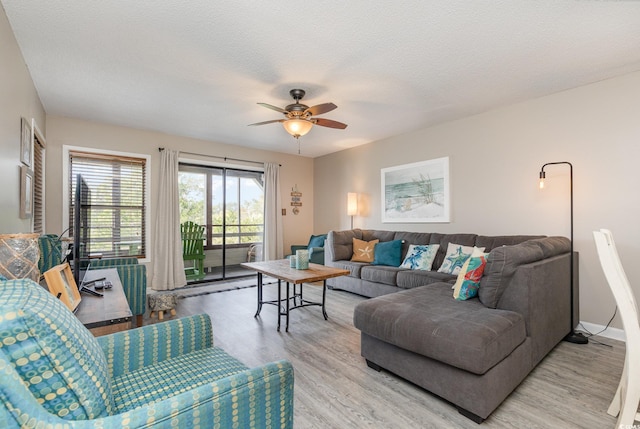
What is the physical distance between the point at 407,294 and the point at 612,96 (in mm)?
2832

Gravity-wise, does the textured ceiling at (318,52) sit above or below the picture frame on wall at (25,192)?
above

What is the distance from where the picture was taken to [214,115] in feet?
13.4

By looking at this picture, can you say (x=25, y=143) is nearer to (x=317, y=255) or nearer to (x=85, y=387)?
(x=85, y=387)

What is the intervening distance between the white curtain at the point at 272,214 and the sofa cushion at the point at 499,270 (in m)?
4.29

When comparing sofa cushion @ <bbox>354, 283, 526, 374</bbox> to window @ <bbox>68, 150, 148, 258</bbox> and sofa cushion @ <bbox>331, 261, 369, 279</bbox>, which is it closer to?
sofa cushion @ <bbox>331, 261, 369, 279</bbox>

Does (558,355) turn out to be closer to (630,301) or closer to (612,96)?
Result: (630,301)

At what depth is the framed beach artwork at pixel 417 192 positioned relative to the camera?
14.5 ft

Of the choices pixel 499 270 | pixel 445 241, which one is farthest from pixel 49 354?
pixel 445 241

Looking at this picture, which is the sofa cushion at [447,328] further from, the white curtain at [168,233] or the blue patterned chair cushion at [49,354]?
the white curtain at [168,233]

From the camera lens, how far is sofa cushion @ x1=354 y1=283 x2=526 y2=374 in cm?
174

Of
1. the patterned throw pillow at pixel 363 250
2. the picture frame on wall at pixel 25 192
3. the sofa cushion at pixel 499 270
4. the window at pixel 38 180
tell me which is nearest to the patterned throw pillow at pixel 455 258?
the patterned throw pillow at pixel 363 250

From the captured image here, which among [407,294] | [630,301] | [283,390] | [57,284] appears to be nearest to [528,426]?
[630,301]

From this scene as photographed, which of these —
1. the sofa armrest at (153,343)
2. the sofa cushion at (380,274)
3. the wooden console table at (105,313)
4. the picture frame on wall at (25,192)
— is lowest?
the sofa cushion at (380,274)

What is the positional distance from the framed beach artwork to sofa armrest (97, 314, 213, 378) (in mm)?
3712
